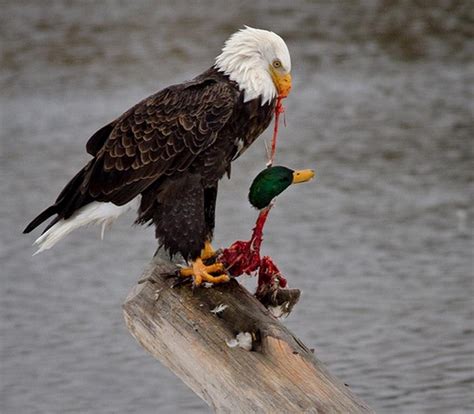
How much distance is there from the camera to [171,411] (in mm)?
6047

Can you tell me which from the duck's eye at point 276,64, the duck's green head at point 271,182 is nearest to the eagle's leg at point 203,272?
the duck's green head at point 271,182

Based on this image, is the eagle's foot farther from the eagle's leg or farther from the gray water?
the gray water

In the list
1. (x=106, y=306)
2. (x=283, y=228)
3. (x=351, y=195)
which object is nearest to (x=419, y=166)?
(x=351, y=195)

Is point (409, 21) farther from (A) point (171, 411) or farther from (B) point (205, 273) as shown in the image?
(B) point (205, 273)

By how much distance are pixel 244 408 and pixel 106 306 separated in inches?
163

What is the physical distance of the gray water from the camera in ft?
21.4

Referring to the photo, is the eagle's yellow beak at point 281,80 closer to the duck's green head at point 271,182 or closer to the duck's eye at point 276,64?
the duck's eye at point 276,64

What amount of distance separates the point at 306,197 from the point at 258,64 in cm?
470

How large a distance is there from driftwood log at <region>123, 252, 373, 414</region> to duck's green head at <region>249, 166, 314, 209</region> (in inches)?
14.0

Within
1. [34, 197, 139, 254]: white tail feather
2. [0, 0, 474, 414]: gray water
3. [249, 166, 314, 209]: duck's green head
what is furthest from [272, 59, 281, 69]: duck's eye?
[0, 0, 474, 414]: gray water

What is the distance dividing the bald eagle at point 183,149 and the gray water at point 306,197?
1623mm

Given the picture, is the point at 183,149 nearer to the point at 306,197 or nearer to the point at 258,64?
the point at 258,64

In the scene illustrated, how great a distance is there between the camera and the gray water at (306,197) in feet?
21.4

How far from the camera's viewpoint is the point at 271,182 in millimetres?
4113
